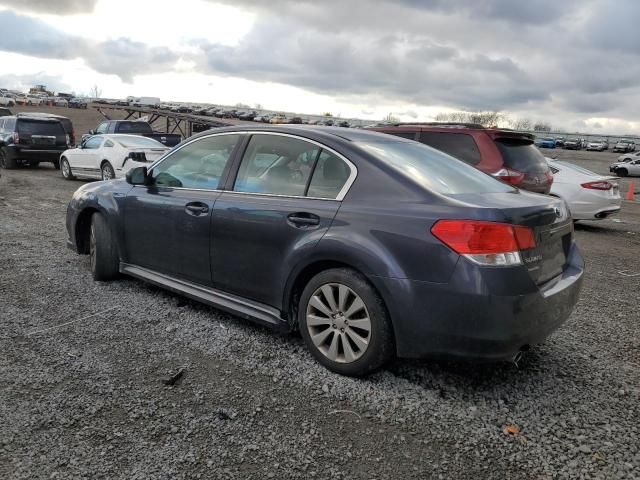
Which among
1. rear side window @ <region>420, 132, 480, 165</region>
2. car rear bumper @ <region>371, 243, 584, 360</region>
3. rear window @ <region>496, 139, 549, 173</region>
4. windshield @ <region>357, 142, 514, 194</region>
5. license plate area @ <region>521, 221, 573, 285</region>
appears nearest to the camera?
car rear bumper @ <region>371, 243, 584, 360</region>

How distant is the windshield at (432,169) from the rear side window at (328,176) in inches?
8.6

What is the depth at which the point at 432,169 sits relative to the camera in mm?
3756

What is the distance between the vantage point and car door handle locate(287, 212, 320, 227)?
3.49 metres

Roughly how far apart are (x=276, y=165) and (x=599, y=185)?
8.61m

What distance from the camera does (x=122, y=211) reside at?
4980 mm

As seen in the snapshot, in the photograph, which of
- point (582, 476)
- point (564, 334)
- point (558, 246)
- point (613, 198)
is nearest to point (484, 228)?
point (558, 246)

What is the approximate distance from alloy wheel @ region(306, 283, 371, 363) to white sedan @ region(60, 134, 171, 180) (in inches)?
413

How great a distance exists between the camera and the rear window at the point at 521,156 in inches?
296

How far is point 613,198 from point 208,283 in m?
9.01

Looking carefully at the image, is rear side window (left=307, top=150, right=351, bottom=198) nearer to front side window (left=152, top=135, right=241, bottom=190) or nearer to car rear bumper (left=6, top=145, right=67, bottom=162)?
front side window (left=152, top=135, right=241, bottom=190)

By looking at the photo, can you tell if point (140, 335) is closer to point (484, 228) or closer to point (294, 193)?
point (294, 193)

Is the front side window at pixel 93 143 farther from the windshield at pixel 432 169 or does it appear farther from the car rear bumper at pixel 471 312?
the car rear bumper at pixel 471 312

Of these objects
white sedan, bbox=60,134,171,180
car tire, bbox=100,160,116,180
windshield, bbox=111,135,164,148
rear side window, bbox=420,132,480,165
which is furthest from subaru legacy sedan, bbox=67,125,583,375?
car tire, bbox=100,160,116,180

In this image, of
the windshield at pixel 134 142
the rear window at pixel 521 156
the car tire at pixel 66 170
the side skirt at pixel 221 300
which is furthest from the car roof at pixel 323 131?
the car tire at pixel 66 170
